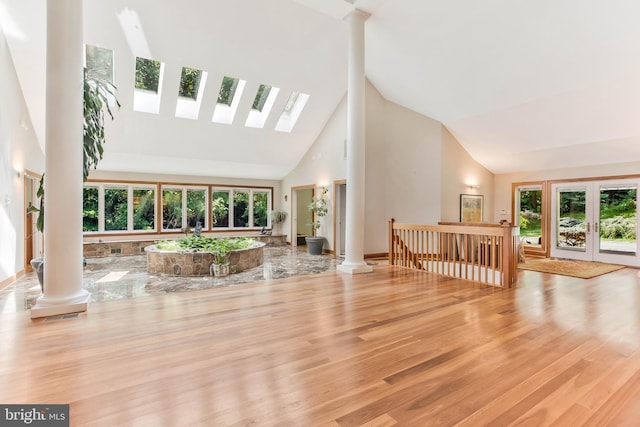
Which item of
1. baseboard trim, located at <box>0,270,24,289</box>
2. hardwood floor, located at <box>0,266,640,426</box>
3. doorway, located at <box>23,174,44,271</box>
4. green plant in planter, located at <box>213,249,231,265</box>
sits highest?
doorway, located at <box>23,174,44,271</box>

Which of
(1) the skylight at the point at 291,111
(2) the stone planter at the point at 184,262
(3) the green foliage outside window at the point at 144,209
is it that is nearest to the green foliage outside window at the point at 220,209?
(3) the green foliage outside window at the point at 144,209

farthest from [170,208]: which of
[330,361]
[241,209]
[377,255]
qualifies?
[330,361]

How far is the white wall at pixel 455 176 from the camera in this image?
8586 mm

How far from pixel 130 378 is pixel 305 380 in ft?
3.73

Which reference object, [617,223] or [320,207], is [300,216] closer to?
Answer: [320,207]

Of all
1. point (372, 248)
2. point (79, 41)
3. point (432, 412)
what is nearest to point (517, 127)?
point (372, 248)

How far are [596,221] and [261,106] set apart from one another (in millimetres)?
9112

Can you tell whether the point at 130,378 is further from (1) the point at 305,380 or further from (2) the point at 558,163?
(2) the point at 558,163

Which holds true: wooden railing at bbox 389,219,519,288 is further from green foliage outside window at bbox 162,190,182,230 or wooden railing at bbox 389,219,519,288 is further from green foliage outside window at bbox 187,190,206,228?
green foliage outside window at bbox 162,190,182,230

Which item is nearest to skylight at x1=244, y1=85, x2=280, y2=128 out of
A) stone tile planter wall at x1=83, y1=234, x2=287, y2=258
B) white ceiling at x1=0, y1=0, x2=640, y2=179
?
white ceiling at x1=0, y1=0, x2=640, y2=179

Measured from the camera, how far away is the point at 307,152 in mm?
10484

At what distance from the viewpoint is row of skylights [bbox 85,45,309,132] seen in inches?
256

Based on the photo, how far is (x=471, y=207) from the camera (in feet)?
30.2

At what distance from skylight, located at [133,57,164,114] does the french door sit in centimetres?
1043
